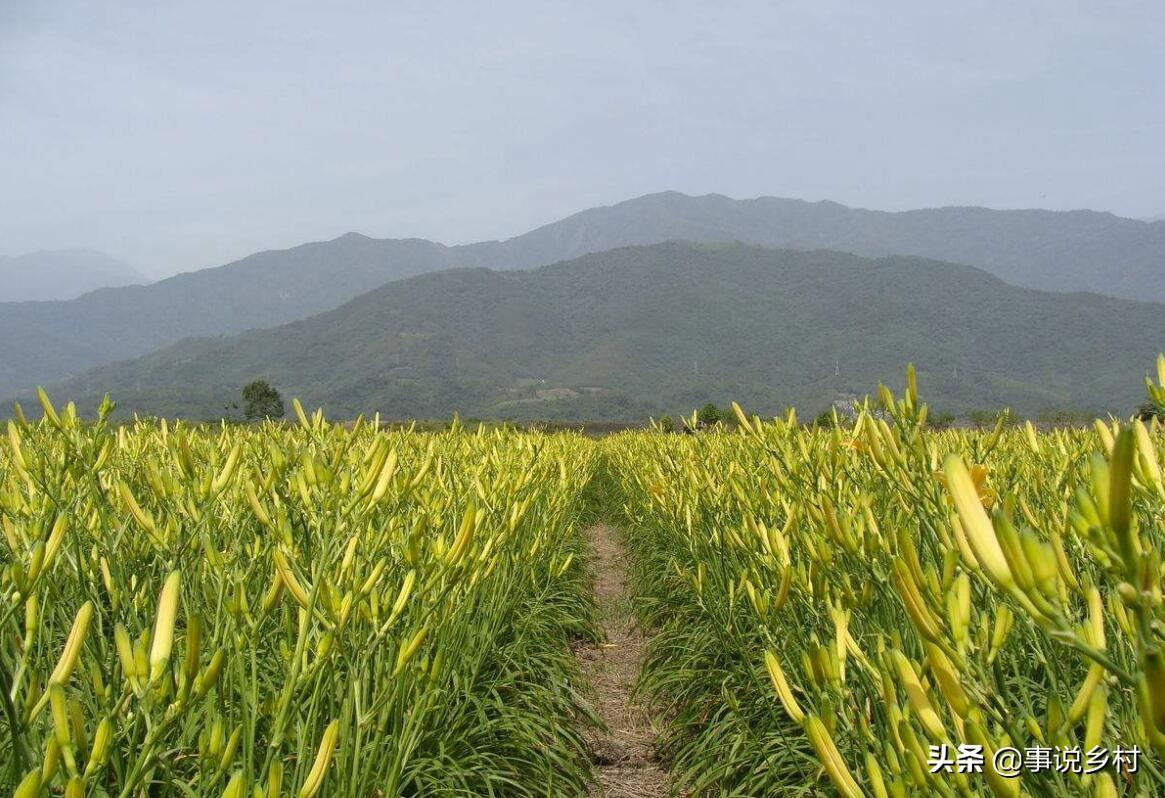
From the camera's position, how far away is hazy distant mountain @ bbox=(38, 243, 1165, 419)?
9238 cm

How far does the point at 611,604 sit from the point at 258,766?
4.09 meters

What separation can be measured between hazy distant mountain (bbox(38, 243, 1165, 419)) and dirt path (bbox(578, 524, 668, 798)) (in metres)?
74.5

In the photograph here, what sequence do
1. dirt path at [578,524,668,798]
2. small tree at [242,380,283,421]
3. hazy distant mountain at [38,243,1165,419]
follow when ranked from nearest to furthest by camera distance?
dirt path at [578,524,668,798], small tree at [242,380,283,421], hazy distant mountain at [38,243,1165,419]

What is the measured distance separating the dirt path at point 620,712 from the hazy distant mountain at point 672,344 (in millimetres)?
74530

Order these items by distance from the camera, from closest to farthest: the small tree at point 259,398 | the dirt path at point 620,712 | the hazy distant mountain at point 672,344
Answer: the dirt path at point 620,712 → the small tree at point 259,398 → the hazy distant mountain at point 672,344

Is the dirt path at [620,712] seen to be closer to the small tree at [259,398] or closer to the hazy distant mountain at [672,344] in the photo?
the small tree at [259,398]

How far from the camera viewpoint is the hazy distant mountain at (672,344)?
92375 millimetres

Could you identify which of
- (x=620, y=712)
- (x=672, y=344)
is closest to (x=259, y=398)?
(x=620, y=712)

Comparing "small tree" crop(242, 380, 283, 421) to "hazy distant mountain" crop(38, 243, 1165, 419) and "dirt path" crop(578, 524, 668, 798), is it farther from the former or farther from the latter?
"hazy distant mountain" crop(38, 243, 1165, 419)

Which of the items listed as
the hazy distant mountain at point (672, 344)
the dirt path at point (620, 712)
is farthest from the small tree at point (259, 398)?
the hazy distant mountain at point (672, 344)

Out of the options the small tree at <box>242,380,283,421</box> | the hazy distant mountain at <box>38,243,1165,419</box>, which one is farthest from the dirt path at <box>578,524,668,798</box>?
the hazy distant mountain at <box>38,243,1165,419</box>

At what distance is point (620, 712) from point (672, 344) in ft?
372

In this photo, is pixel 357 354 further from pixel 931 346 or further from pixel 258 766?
pixel 258 766

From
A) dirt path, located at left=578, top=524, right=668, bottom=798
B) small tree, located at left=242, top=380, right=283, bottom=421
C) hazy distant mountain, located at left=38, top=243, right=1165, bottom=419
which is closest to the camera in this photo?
dirt path, located at left=578, top=524, right=668, bottom=798
